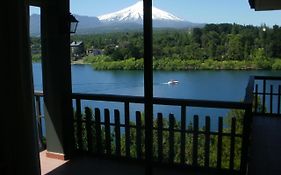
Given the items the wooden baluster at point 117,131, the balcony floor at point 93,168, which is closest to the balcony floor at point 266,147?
the balcony floor at point 93,168

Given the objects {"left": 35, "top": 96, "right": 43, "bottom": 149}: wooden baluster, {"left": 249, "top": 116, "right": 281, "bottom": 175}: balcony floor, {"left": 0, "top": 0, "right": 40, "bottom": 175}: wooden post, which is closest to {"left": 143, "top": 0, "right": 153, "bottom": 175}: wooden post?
{"left": 0, "top": 0, "right": 40, "bottom": 175}: wooden post

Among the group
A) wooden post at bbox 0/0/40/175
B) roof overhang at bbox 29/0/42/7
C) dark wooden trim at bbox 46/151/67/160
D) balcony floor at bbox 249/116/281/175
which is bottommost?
dark wooden trim at bbox 46/151/67/160

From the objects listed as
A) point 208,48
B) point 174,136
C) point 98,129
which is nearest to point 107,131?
point 98,129

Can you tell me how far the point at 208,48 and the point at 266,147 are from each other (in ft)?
12.8

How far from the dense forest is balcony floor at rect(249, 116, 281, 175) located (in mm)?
2368

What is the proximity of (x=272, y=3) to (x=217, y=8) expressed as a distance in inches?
683

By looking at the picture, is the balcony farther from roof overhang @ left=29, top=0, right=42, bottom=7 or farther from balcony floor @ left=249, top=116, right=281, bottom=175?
roof overhang @ left=29, top=0, right=42, bottom=7

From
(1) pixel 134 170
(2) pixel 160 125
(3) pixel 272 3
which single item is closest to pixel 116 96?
(2) pixel 160 125

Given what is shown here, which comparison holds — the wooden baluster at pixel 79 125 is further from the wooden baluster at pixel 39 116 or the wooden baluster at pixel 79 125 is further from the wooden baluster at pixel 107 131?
the wooden baluster at pixel 39 116

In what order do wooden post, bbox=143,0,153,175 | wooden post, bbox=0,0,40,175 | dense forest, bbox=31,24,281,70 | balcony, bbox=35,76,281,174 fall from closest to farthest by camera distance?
wooden post, bbox=143,0,153,175 < wooden post, bbox=0,0,40,175 < balcony, bbox=35,76,281,174 < dense forest, bbox=31,24,281,70

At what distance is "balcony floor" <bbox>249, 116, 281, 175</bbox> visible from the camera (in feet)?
9.64

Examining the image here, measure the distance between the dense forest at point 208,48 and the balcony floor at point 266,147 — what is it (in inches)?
93.2

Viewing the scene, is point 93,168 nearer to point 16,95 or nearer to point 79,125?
point 79,125

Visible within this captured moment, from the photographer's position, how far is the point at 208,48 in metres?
7.14
